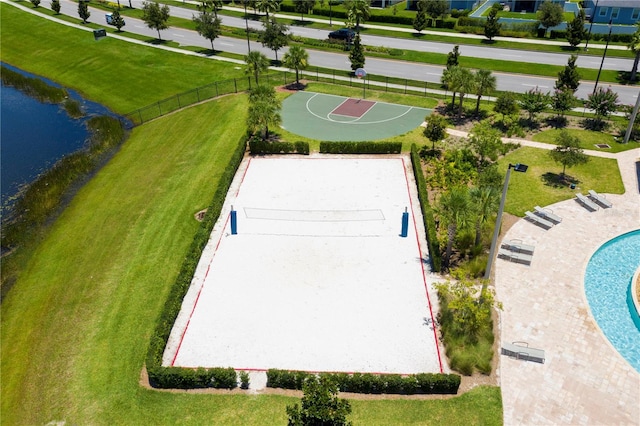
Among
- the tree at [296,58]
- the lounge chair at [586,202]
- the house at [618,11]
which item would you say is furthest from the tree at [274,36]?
the house at [618,11]

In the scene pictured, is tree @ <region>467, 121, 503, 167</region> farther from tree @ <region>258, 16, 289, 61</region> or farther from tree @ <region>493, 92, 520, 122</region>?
tree @ <region>258, 16, 289, 61</region>

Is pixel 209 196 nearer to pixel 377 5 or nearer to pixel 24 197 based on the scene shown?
pixel 24 197

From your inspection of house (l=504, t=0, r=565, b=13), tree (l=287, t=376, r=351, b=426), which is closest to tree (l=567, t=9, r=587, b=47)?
house (l=504, t=0, r=565, b=13)

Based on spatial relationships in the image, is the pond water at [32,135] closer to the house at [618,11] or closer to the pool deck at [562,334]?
the pool deck at [562,334]

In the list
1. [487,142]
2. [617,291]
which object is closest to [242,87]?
[487,142]

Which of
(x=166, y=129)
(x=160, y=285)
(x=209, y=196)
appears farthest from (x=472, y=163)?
(x=166, y=129)

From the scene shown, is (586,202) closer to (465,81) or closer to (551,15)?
(465,81)
